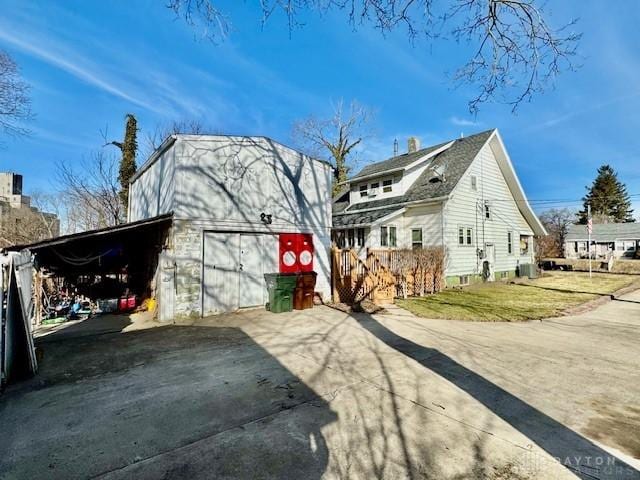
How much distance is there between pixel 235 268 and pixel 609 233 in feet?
166

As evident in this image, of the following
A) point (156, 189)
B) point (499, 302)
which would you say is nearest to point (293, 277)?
point (156, 189)

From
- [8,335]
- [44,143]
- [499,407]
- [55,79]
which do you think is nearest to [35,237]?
[44,143]

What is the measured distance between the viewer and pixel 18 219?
1961 cm

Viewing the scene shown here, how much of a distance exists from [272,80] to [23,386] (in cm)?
1101

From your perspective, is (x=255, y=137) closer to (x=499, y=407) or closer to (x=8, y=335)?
(x=8, y=335)

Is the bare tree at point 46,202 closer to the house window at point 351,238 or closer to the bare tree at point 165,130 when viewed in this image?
the bare tree at point 165,130

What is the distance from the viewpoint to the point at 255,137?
10.0 m

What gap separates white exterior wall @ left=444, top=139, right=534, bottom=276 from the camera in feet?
54.4

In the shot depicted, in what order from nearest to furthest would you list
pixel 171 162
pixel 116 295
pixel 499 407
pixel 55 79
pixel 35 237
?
pixel 499 407 → pixel 171 162 → pixel 116 295 → pixel 55 79 → pixel 35 237

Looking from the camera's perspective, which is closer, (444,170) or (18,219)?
(444,170)

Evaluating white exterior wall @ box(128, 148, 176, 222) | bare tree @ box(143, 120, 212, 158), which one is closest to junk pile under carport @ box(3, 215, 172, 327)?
white exterior wall @ box(128, 148, 176, 222)

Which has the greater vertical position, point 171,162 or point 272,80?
point 272,80

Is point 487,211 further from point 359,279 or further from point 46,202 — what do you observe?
point 46,202

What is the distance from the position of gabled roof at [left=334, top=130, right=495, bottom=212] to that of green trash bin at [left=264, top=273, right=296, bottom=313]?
10.1 m
